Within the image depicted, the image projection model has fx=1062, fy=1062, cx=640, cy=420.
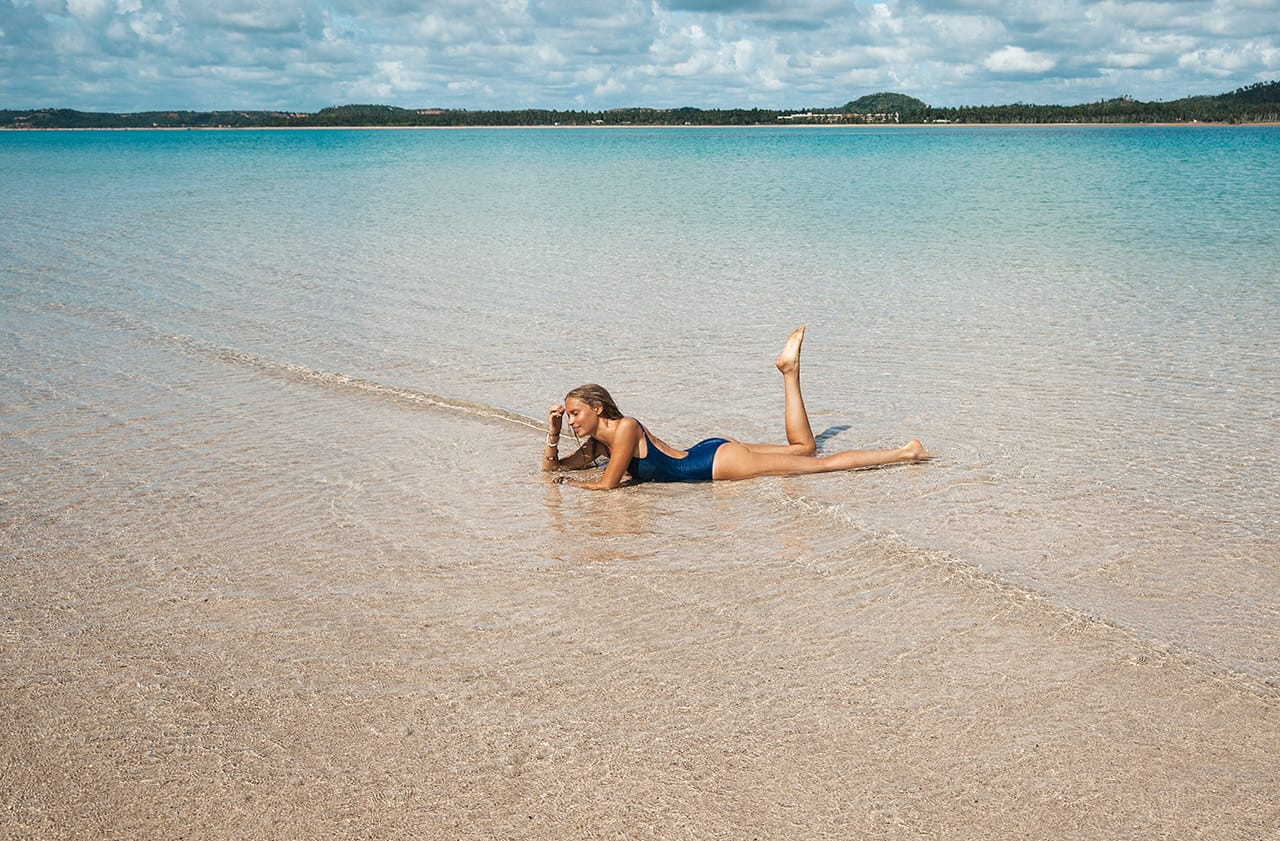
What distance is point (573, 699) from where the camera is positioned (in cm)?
459

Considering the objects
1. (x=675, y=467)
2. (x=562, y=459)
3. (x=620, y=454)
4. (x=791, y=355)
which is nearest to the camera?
(x=620, y=454)

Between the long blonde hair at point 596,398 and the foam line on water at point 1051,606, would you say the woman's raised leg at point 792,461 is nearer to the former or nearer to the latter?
the foam line on water at point 1051,606

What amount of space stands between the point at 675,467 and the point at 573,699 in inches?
125

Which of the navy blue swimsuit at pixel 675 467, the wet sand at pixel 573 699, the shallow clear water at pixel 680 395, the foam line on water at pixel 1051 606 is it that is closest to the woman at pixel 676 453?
the navy blue swimsuit at pixel 675 467

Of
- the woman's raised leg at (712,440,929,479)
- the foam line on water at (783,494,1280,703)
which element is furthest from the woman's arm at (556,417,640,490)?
the foam line on water at (783,494,1280,703)

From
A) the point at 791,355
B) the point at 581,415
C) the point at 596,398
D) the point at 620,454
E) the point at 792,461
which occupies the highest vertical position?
the point at 791,355

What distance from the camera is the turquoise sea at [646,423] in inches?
218

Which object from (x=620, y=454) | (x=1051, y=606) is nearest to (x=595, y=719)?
(x=1051, y=606)

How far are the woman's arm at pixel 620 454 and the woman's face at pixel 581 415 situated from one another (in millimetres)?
183

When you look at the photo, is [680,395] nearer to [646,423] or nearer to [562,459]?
[646,423]

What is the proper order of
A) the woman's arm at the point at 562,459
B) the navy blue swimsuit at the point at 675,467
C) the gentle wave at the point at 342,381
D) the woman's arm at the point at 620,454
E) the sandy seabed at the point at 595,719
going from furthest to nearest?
1. the gentle wave at the point at 342,381
2. the woman's arm at the point at 562,459
3. the navy blue swimsuit at the point at 675,467
4. the woman's arm at the point at 620,454
5. the sandy seabed at the point at 595,719

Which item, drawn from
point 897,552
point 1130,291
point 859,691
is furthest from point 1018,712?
point 1130,291

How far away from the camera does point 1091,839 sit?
369 cm

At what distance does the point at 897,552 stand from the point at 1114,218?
22292 mm
